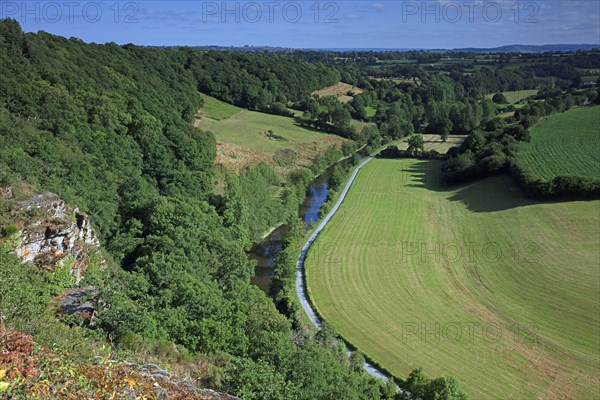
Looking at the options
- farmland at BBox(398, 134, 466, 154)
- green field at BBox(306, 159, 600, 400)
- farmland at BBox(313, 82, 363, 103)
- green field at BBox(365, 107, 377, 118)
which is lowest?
green field at BBox(306, 159, 600, 400)

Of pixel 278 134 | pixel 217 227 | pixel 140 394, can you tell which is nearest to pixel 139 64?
pixel 278 134

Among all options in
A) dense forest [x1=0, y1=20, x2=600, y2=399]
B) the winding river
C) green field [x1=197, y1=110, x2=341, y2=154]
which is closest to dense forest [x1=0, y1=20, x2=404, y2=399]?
dense forest [x1=0, y1=20, x2=600, y2=399]

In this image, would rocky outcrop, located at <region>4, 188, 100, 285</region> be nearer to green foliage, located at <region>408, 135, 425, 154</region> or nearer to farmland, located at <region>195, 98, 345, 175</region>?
farmland, located at <region>195, 98, 345, 175</region>

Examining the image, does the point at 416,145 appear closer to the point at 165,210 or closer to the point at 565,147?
the point at 565,147

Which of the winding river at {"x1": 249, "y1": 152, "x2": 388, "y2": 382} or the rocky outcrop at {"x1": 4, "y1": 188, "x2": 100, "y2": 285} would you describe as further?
the winding river at {"x1": 249, "y1": 152, "x2": 388, "y2": 382}

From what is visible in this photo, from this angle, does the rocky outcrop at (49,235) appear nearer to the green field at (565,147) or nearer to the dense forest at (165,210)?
the dense forest at (165,210)

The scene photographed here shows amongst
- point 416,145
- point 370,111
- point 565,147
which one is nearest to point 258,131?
point 416,145

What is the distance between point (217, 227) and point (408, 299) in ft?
52.3

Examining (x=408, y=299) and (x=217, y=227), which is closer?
(x=408, y=299)

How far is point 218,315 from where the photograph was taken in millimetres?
24438

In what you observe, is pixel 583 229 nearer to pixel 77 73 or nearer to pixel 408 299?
pixel 408 299

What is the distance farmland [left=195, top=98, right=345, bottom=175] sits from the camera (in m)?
68.4

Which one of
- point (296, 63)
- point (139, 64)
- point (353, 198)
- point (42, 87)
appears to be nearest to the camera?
point (42, 87)

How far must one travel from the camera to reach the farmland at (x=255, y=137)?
68.4 metres
